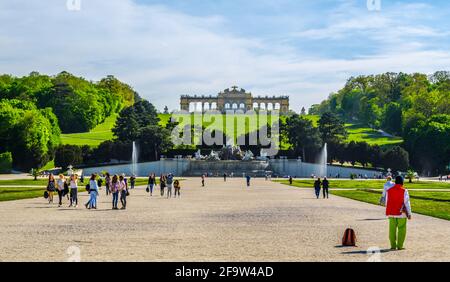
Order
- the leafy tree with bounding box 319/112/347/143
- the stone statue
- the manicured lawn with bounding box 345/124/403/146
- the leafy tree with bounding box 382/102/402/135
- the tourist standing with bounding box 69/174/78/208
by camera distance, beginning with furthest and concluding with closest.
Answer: the leafy tree with bounding box 382/102/402/135 → the manicured lawn with bounding box 345/124/403/146 → the leafy tree with bounding box 319/112/347/143 → the stone statue → the tourist standing with bounding box 69/174/78/208

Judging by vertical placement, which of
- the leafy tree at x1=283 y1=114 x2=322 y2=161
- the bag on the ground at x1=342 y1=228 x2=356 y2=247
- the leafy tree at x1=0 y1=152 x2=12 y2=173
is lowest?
the bag on the ground at x1=342 y1=228 x2=356 y2=247

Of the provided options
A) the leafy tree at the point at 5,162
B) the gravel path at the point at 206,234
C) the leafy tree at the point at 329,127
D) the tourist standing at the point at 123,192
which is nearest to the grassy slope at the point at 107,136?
the leafy tree at the point at 329,127

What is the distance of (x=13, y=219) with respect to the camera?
21.3m

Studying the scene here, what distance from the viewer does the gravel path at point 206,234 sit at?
43.8 feet

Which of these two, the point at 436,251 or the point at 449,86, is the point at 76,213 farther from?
the point at 449,86

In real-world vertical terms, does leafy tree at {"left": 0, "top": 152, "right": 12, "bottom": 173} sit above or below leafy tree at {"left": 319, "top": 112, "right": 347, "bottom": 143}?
below

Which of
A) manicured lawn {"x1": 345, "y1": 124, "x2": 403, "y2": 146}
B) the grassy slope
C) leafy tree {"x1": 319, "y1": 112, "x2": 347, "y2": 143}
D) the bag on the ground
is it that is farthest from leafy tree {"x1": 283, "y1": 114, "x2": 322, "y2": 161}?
the bag on the ground

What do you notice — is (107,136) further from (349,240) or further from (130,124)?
(349,240)

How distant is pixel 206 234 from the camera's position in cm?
1720

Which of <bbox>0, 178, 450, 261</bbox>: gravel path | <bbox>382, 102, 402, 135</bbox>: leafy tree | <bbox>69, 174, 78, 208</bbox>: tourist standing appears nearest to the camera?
<bbox>0, 178, 450, 261</bbox>: gravel path

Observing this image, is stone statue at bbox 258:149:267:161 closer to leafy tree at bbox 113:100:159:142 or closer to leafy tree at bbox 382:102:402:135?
leafy tree at bbox 113:100:159:142

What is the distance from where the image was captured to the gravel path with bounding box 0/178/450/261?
13.4 metres
